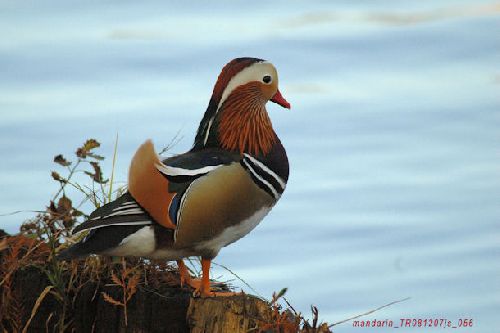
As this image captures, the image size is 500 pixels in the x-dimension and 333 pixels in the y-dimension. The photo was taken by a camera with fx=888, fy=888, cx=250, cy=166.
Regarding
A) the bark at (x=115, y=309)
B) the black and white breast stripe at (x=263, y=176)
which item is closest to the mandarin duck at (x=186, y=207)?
the black and white breast stripe at (x=263, y=176)

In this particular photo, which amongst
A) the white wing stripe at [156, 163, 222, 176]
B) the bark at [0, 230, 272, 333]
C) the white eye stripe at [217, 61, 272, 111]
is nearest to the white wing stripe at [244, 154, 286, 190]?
the white wing stripe at [156, 163, 222, 176]

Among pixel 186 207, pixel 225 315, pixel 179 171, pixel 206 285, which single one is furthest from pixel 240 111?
pixel 225 315

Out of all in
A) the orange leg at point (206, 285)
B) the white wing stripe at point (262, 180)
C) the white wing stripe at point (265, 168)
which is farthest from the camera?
the white wing stripe at point (265, 168)

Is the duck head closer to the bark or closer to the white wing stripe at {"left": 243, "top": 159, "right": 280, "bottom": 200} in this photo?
the white wing stripe at {"left": 243, "top": 159, "right": 280, "bottom": 200}

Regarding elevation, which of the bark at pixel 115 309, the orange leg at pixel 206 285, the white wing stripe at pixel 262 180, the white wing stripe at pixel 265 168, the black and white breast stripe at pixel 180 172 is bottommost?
the bark at pixel 115 309

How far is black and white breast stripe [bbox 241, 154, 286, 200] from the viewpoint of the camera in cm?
581

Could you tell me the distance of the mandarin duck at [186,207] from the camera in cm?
550

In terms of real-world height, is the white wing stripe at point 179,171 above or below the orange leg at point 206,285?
above

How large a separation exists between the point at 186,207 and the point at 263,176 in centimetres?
60

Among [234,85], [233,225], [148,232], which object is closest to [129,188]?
[148,232]

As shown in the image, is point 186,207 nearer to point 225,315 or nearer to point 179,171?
point 179,171

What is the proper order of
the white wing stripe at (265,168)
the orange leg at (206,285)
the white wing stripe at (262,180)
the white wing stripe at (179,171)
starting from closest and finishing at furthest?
the orange leg at (206,285) → the white wing stripe at (179,171) → the white wing stripe at (262,180) → the white wing stripe at (265,168)

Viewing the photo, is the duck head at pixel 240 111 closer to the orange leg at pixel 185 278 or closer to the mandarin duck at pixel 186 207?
the mandarin duck at pixel 186 207

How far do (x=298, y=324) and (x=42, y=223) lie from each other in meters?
2.31
